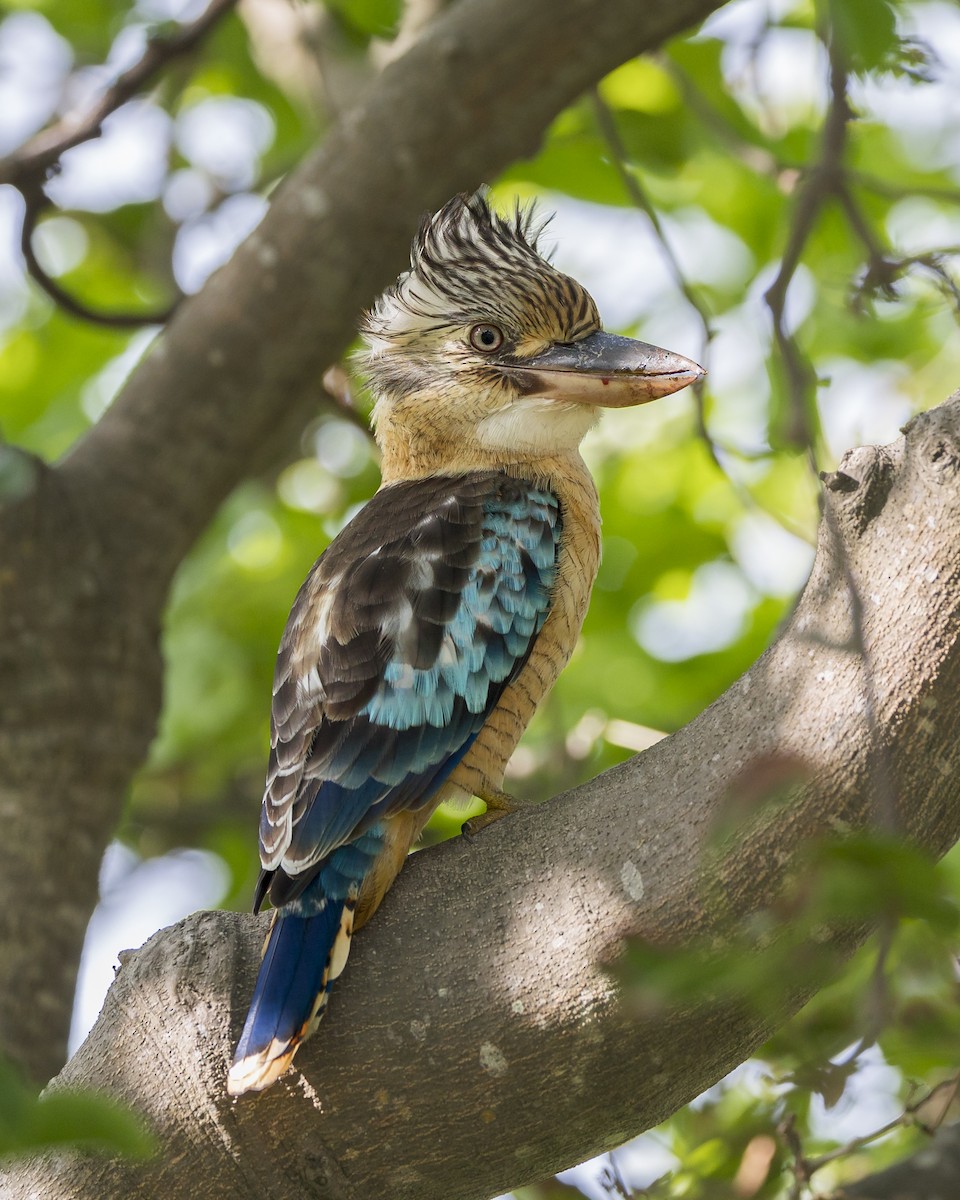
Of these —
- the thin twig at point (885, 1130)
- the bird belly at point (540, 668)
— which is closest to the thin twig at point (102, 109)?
the bird belly at point (540, 668)

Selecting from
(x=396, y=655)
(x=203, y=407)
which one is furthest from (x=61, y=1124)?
(x=203, y=407)

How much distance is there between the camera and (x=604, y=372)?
3.76 m

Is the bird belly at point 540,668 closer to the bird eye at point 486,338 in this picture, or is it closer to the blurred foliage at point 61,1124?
the bird eye at point 486,338

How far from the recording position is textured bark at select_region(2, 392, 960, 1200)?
223 cm

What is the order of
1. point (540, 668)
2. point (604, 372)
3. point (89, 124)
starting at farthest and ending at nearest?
point (89, 124) → point (604, 372) → point (540, 668)

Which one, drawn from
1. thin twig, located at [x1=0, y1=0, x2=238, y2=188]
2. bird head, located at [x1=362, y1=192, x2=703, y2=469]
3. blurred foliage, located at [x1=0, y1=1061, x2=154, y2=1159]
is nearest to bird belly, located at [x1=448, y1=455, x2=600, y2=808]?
bird head, located at [x1=362, y1=192, x2=703, y2=469]

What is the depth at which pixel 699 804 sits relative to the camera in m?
2.37

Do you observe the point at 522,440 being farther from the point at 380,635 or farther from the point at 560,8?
the point at 560,8

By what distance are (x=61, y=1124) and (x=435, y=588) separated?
204 cm

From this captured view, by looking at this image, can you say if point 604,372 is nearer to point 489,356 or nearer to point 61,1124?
point 489,356

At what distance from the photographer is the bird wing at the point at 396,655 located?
2.91m

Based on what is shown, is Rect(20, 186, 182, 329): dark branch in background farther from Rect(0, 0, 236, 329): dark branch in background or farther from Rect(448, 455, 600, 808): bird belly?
Rect(448, 455, 600, 808): bird belly

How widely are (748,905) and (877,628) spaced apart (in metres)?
0.48

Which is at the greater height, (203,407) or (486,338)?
(486,338)
